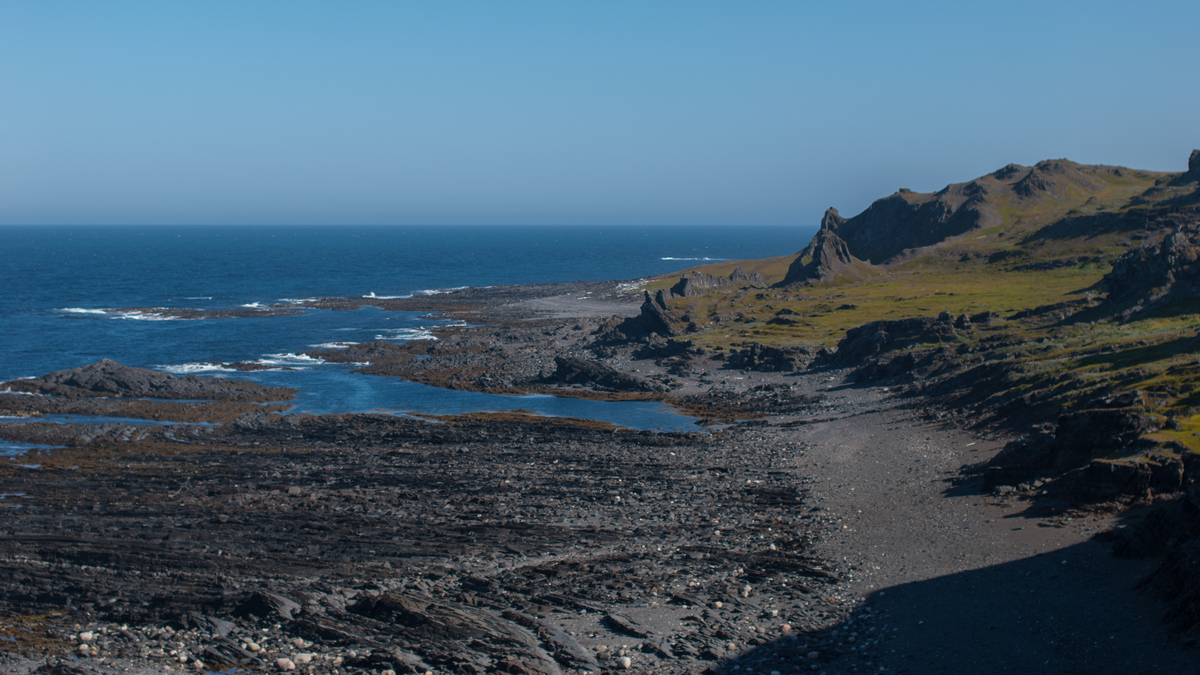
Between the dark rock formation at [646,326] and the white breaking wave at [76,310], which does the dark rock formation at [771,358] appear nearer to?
the dark rock formation at [646,326]

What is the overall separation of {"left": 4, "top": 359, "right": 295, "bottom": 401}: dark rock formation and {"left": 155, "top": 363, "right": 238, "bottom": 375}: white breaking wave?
8.46 meters

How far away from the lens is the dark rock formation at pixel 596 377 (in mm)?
A: 61469

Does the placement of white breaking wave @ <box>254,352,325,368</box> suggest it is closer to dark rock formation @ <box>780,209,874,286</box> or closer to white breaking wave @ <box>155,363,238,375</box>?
white breaking wave @ <box>155,363,238,375</box>

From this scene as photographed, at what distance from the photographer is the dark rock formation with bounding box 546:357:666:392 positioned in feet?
202

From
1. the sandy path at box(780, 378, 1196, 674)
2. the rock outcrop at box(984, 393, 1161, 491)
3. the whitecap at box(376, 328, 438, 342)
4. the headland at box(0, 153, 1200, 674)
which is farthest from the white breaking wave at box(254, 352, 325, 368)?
the rock outcrop at box(984, 393, 1161, 491)

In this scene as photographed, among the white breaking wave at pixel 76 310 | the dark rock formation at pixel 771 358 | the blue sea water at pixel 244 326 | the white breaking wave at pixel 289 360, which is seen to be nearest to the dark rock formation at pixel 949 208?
the blue sea water at pixel 244 326

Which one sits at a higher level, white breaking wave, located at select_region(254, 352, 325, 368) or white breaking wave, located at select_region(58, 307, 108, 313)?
white breaking wave, located at select_region(58, 307, 108, 313)

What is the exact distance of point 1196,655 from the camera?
15.6m

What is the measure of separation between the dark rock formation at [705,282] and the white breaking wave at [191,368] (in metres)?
52.4

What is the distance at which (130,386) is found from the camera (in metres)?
55.8

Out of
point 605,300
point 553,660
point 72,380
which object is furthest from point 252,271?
point 553,660

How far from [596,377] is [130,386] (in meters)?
33.3

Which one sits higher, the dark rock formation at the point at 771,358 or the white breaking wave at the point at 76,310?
the white breaking wave at the point at 76,310

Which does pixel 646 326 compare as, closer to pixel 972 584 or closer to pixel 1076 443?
pixel 1076 443
